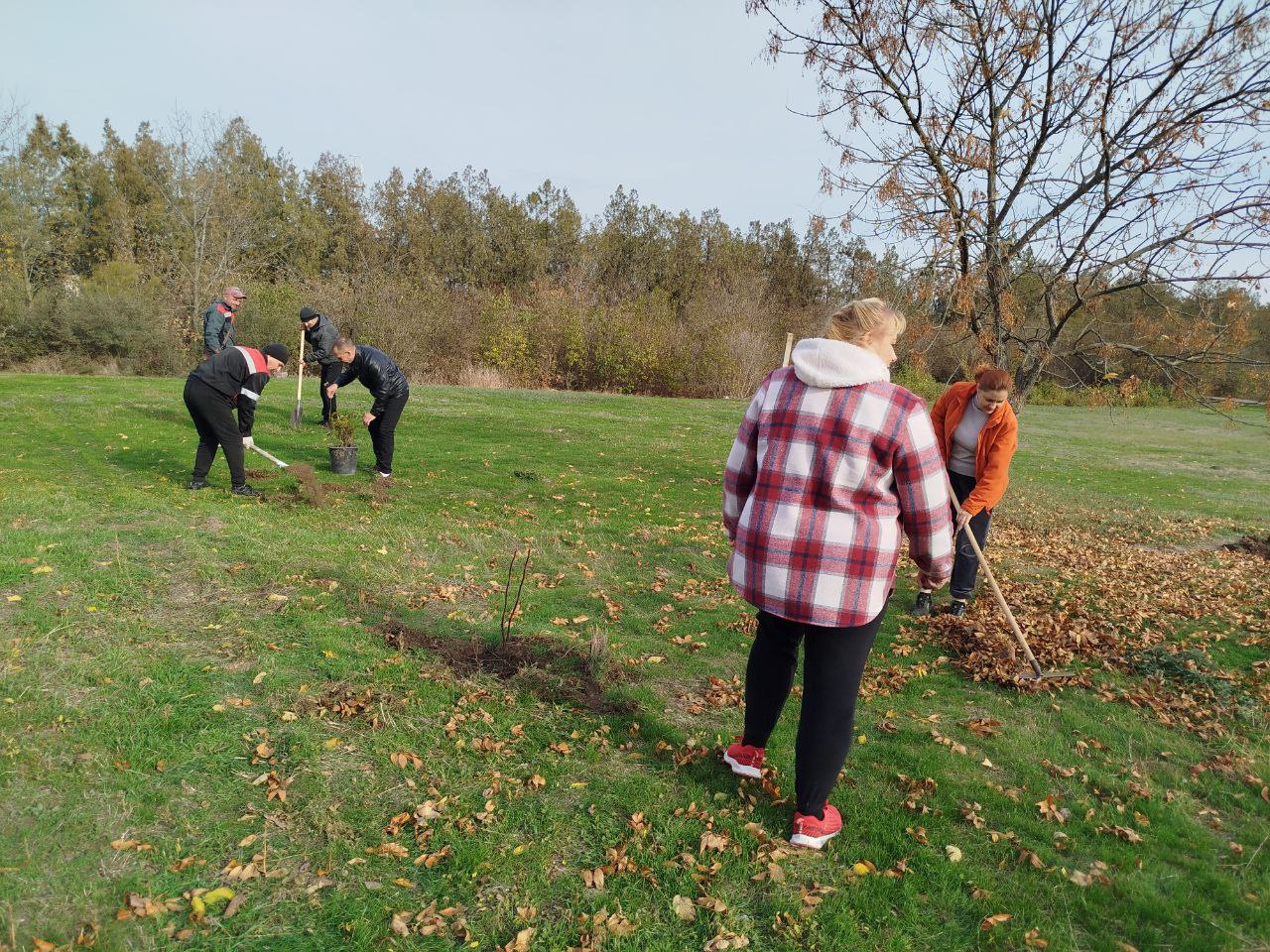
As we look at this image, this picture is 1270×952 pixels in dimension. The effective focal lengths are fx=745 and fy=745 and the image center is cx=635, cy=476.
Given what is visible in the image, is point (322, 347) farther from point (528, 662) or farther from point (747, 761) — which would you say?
point (747, 761)

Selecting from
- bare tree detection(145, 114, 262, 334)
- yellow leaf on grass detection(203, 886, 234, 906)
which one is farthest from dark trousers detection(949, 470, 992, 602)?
bare tree detection(145, 114, 262, 334)

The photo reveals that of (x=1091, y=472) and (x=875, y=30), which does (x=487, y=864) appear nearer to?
(x=875, y=30)

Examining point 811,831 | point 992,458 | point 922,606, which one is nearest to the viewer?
point 811,831

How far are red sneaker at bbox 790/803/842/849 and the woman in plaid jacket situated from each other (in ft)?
1.27

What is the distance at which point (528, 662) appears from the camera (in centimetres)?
496

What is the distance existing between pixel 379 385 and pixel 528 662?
5133 millimetres

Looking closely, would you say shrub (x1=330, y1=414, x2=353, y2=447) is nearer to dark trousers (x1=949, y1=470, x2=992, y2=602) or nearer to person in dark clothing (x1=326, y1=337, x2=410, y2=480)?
person in dark clothing (x1=326, y1=337, x2=410, y2=480)

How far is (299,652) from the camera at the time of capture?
4.77m

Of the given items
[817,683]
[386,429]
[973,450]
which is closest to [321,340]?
[386,429]

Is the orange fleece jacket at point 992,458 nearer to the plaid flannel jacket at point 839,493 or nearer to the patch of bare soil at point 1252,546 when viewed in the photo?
the plaid flannel jacket at point 839,493

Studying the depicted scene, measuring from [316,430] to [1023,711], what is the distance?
1139 centimetres

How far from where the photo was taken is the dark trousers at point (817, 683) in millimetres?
2947

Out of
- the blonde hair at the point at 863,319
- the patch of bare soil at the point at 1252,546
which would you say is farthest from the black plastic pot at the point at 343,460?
the patch of bare soil at the point at 1252,546

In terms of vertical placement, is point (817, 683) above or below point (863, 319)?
below
